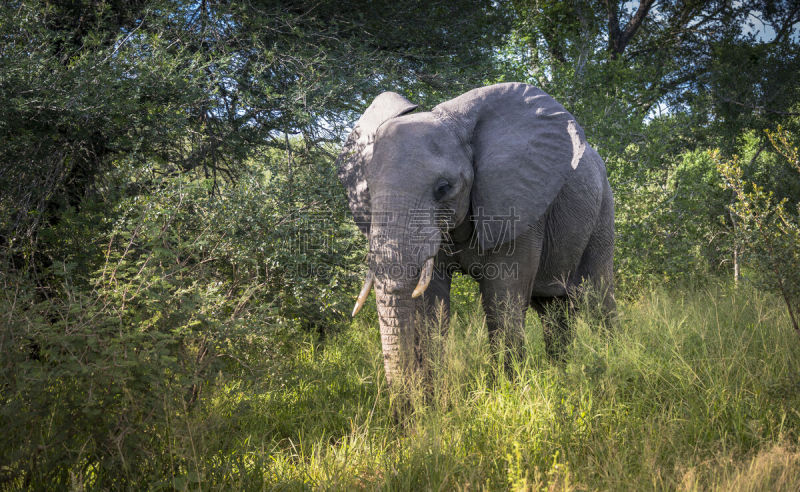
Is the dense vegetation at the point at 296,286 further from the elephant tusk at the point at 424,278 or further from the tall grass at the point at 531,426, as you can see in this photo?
the elephant tusk at the point at 424,278

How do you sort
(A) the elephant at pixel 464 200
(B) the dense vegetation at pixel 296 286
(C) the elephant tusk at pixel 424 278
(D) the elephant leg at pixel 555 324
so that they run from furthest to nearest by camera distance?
1. (D) the elephant leg at pixel 555 324
2. (A) the elephant at pixel 464 200
3. (C) the elephant tusk at pixel 424 278
4. (B) the dense vegetation at pixel 296 286

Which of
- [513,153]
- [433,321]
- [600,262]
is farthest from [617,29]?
[433,321]

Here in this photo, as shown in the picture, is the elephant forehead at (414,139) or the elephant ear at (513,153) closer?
the elephant forehead at (414,139)

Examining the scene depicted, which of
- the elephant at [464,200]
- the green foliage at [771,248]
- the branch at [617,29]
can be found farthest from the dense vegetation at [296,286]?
the branch at [617,29]

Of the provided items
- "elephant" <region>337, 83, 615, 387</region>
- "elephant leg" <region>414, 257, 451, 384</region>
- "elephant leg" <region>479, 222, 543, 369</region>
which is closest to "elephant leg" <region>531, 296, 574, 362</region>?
"elephant" <region>337, 83, 615, 387</region>

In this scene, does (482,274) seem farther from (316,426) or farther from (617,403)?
(316,426)

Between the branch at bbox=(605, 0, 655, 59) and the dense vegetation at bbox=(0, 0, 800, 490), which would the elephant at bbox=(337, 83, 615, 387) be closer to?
the dense vegetation at bbox=(0, 0, 800, 490)

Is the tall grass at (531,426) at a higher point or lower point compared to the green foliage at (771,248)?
lower

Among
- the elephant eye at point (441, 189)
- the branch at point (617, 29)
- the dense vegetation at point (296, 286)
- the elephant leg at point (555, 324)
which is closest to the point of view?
the dense vegetation at point (296, 286)

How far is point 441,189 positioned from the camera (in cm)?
369

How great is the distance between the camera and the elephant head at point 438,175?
350 cm

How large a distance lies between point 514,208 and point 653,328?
1.71 m

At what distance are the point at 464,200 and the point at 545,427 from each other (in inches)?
66.3

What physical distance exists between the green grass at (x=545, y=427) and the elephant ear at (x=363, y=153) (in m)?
1.26
